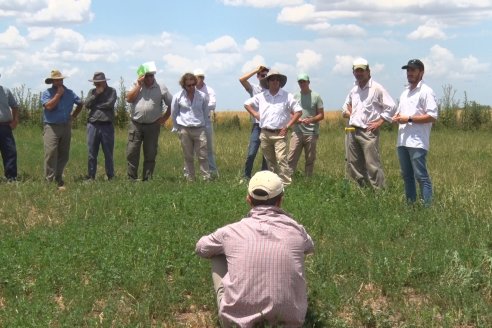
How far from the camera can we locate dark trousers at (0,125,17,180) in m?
13.7

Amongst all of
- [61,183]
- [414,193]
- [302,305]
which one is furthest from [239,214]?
[61,183]

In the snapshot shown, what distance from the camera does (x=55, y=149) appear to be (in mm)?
13258

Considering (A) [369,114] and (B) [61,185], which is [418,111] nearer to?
(A) [369,114]

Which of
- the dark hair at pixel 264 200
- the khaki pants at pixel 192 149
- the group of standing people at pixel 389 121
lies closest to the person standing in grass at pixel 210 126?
the khaki pants at pixel 192 149

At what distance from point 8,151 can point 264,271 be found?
953cm

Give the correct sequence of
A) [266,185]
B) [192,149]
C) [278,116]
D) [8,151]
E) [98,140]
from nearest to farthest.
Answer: [266,185], [278,116], [192,149], [98,140], [8,151]

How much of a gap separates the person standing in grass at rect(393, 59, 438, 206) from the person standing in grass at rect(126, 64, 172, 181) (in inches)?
187

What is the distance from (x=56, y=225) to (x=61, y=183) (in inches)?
157

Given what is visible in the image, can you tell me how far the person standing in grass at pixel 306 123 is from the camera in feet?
42.7

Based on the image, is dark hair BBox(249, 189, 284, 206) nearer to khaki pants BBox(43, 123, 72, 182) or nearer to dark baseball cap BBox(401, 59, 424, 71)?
dark baseball cap BBox(401, 59, 424, 71)

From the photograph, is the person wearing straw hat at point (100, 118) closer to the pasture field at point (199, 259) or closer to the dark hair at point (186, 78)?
the pasture field at point (199, 259)

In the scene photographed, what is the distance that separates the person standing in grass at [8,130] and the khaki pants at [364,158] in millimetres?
6107

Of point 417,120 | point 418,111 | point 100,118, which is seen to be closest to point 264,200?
point 417,120

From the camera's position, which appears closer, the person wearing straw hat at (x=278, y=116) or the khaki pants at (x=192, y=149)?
the person wearing straw hat at (x=278, y=116)
